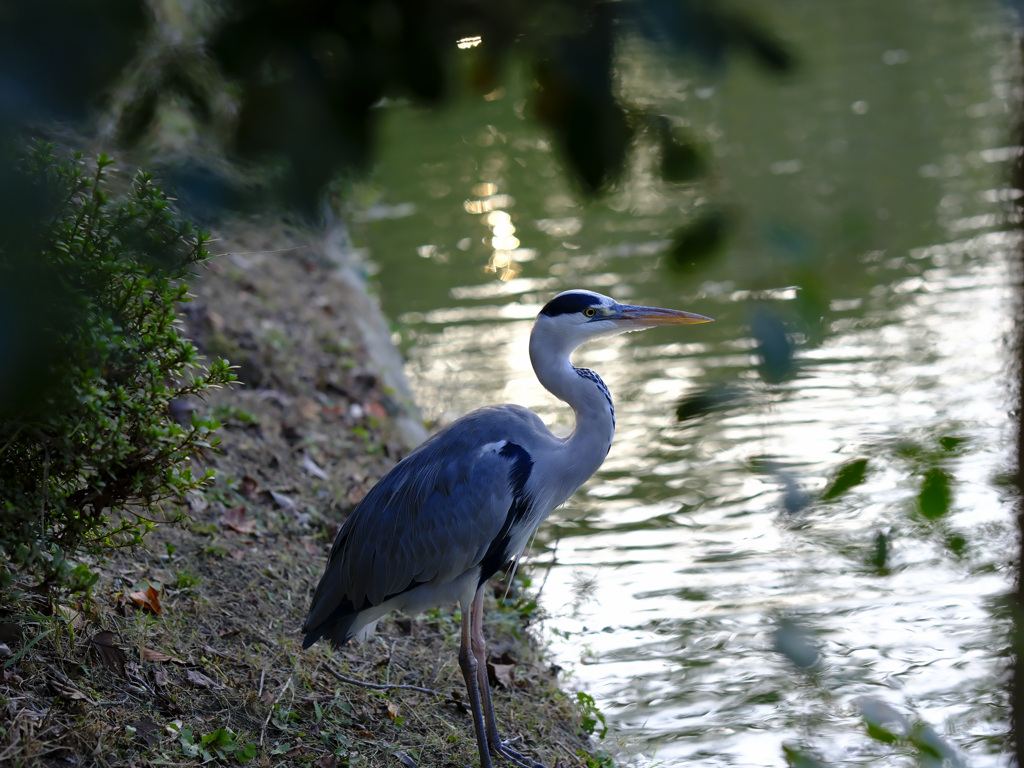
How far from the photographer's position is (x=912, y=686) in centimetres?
483

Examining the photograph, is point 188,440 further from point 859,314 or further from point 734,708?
point 859,314

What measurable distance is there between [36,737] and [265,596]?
1558mm

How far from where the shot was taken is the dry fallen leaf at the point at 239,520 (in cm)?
494

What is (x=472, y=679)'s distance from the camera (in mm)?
4094

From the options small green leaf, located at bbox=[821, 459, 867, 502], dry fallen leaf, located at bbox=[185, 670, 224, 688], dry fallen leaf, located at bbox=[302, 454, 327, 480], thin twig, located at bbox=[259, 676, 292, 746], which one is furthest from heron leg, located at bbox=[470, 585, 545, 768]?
small green leaf, located at bbox=[821, 459, 867, 502]

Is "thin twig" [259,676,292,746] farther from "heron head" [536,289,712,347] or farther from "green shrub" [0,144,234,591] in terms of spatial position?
"heron head" [536,289,712,347]

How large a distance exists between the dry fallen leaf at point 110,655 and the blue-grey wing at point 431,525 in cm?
75

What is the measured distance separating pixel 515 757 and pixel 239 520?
→ 5.89ft

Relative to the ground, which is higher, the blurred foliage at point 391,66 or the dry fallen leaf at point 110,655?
the blurred foliage at point 391,66

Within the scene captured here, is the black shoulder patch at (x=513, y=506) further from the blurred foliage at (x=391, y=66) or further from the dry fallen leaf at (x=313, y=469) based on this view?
the blurred foliage at (x=391, y=66)

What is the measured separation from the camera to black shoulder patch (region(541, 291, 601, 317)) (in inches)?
176

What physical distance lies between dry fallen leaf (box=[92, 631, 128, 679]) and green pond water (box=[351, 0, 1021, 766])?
6.88ft

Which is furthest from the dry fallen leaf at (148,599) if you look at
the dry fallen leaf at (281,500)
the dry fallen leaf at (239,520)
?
the dry fallen leaf at (281,500)

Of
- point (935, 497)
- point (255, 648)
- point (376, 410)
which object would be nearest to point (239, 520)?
point (255, 648)
